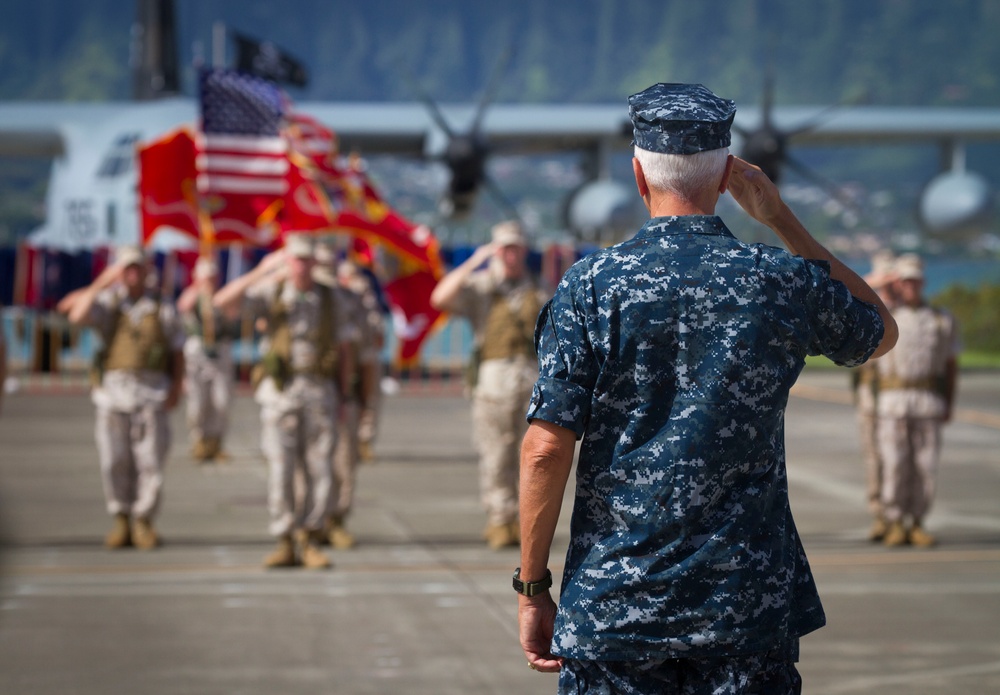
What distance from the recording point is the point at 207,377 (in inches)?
546

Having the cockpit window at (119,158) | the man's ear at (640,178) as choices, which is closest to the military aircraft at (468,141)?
the cockpit window at (119,158)

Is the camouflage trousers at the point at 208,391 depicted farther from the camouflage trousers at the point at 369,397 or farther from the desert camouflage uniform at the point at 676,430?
the desert camouflage uniform at the point at 676,430

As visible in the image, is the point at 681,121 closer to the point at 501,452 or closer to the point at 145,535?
the point at 501,452

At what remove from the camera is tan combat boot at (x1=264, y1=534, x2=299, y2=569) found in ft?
28.3

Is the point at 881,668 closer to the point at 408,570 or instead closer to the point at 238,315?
the point at 408,570

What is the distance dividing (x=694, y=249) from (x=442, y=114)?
2958cm

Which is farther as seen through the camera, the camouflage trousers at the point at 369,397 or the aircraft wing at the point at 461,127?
the aircraft wing at the point at 461,127

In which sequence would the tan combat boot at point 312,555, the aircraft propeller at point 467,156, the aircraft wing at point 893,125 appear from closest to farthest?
the tan combat boot at point 312,555, the aircraft propeller at point 467,156, the aircraft wing at point 893,125

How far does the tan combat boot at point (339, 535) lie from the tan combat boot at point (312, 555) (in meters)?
0.61

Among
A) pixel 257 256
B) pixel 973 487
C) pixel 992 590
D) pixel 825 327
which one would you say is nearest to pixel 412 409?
pixel 257 256

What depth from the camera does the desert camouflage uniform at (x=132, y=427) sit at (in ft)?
30.2

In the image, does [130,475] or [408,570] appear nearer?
[408,570]

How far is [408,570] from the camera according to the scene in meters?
8.67

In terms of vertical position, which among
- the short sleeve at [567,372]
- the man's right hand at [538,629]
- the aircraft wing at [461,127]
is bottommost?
the man's right hand at [538,629]
